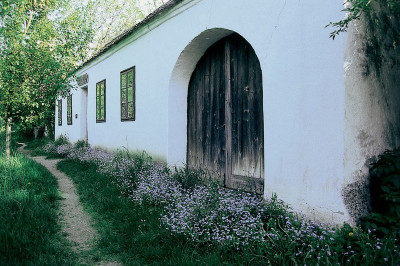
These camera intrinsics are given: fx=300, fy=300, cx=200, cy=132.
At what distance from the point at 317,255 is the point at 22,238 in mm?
3110

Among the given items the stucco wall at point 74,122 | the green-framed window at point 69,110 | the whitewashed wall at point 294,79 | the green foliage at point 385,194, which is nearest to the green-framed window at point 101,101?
the stucco wall at point 74,122

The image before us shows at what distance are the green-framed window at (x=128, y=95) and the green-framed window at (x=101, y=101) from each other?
1.64m

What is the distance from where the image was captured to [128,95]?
27.6 ft

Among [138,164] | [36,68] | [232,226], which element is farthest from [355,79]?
[36,68]

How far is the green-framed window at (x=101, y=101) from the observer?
10133 millimetres

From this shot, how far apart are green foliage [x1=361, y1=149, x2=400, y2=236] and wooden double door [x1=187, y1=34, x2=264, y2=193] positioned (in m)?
1.65

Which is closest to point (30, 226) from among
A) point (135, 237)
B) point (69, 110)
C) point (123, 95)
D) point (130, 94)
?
point (135, 237)

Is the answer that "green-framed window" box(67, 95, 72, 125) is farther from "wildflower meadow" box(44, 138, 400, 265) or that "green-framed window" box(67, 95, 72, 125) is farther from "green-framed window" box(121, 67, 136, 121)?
"wildflower meadow" box(44, 138, 400, 265)

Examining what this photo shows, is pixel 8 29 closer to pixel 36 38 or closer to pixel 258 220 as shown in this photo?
pixel 36 38

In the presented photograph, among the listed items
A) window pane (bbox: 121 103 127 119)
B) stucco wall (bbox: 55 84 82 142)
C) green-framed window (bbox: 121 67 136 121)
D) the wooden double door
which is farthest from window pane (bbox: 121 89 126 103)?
stucco wall (bbox: 55 84 82 142)

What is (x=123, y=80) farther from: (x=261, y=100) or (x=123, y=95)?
(x=261, y=100)

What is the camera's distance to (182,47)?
586cm

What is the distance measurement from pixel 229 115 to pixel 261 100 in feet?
2.64

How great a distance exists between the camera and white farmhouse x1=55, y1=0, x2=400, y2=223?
10.6 feet
